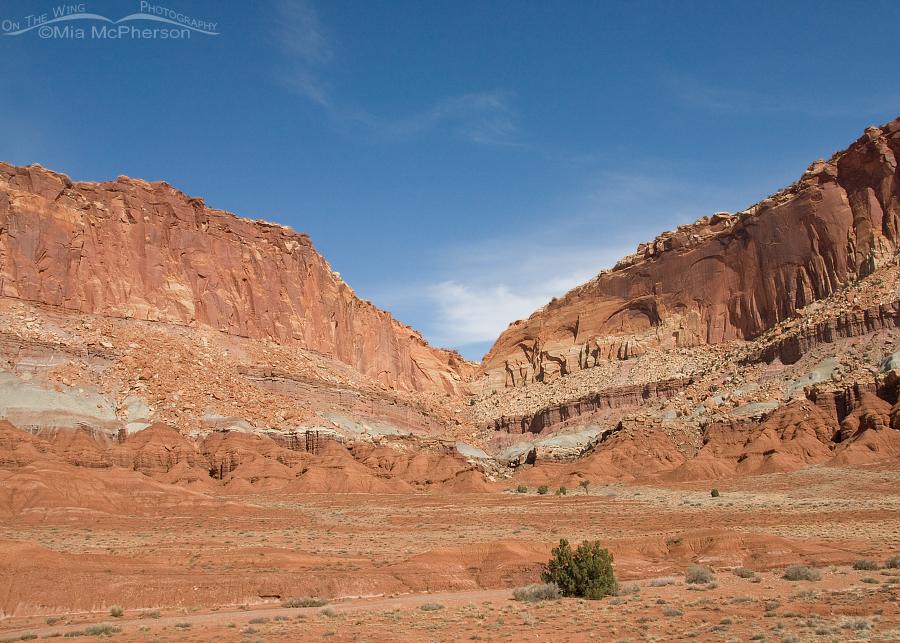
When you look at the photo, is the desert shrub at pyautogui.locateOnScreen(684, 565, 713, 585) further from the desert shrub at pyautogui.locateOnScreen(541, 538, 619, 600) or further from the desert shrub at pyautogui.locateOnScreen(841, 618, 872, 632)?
the desert shrub at pyautogui.locateOnScreen(841, 618, 872, 632)

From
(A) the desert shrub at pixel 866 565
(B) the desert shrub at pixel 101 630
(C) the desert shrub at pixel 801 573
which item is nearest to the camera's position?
(B) the desert shrub at pixel 101 630

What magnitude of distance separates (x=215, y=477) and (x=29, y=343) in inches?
721

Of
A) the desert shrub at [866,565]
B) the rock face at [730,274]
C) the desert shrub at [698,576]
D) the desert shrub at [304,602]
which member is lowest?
the desert shrub at [304,602]

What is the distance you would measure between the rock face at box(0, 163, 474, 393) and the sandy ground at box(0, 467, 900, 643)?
40.9 metres

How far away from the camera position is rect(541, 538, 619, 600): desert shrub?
71.2ft

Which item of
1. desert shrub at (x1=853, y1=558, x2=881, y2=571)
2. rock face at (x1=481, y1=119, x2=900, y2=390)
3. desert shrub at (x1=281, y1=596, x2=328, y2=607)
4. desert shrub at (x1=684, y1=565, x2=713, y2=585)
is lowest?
desert shrub at (x1=281, y1=596, x2=328, y2=607)

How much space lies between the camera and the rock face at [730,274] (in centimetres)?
7506

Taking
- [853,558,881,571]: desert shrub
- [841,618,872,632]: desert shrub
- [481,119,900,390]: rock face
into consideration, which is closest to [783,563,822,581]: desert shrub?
[853,558,881,571]: desert shrub

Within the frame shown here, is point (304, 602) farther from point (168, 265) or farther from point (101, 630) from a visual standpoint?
point (168, 265)

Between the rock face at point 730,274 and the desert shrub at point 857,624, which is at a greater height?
the rock face at point 730,274

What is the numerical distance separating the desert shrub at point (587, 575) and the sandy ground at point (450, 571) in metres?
0.67

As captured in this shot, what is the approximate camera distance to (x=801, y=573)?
73.0ft

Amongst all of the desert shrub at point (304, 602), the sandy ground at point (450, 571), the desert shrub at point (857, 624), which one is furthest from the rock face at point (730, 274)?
the desert shrub at point (304, 602)

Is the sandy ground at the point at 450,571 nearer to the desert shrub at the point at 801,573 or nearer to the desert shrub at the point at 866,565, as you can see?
the desert shrub at the point at 866,565
